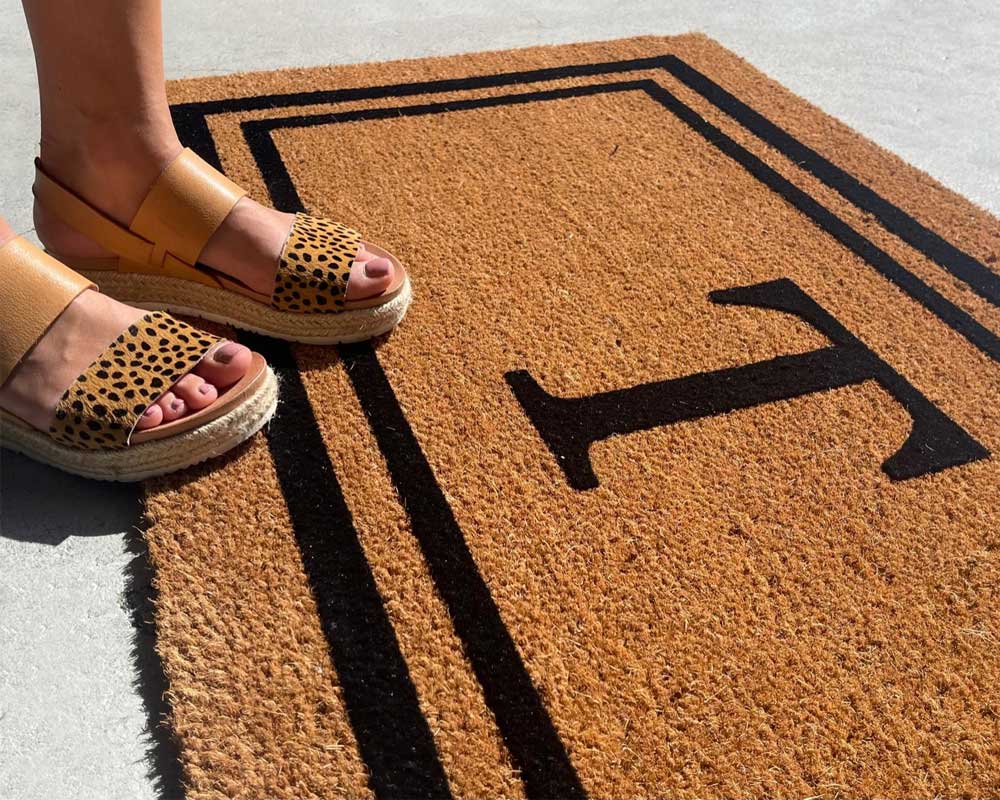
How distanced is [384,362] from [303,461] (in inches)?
7.3

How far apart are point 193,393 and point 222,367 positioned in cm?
4

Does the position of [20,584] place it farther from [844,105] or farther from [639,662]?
[844,105]

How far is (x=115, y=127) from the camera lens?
3.04 ft

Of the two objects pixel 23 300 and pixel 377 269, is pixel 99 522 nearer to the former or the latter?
pixel 23 300

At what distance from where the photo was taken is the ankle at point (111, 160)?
933 mm

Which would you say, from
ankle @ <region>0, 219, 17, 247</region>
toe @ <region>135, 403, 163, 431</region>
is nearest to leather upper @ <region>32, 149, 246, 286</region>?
ankle @ <region>0, 219, 17, 247</region>

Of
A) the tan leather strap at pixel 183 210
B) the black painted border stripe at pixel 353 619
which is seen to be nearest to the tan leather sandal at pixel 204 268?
the tan leather strap at pixel 183 210

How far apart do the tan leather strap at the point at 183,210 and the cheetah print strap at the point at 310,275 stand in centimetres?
9

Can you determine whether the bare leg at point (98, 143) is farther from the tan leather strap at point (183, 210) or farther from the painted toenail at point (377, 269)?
the painted toenail at point (377, 269)

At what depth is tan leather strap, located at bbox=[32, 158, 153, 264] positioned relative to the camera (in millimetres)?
973

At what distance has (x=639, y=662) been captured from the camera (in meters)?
0.76

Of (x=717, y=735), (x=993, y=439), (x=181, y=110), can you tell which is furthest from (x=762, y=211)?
(x=181, y=110)

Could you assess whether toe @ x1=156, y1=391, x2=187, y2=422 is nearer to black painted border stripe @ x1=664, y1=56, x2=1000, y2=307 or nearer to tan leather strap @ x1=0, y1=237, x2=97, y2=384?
tan leather strap @ x1=0, y1=237, x2=97, y2=384

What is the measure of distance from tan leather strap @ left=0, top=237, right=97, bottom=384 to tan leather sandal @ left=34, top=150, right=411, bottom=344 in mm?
156
